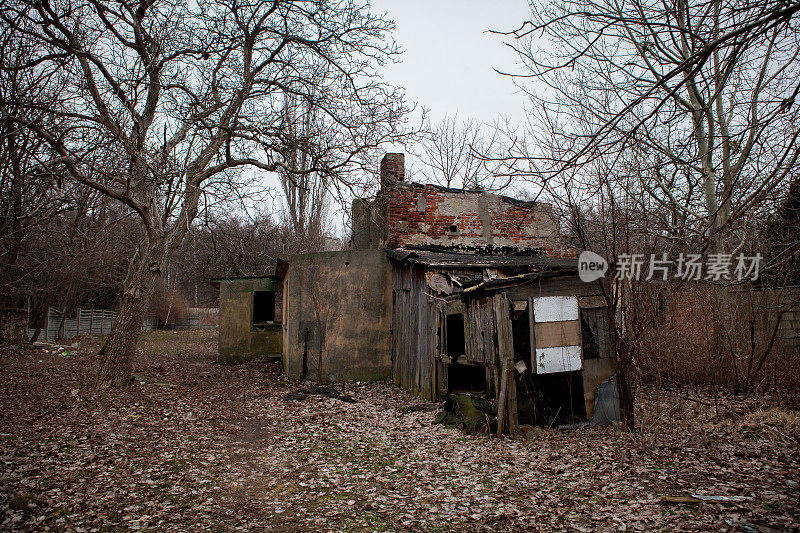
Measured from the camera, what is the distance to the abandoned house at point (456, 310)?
723 centimetres

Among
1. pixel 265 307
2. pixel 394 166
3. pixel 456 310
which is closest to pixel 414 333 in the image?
pixel 456 310

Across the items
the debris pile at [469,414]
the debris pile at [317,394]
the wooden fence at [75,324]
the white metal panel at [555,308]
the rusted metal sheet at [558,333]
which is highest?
the white metal panel at [555,308]

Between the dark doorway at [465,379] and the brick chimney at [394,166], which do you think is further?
the brick chimney at [394,166]

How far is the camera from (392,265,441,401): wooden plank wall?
9.53 metres

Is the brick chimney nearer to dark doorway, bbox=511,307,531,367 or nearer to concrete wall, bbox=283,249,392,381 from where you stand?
concrete wall, bbox=283,249,392,381

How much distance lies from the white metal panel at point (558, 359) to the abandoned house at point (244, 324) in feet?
39.9

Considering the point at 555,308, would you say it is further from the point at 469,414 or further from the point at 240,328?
the point at 240,328

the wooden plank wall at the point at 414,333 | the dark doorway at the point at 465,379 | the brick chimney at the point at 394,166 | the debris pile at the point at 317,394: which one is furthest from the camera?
the brick chimney at the point at 394,166

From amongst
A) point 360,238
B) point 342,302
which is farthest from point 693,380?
point 360,238

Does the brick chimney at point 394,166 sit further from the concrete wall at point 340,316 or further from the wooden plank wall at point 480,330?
the wooden plank wall at point 480,330

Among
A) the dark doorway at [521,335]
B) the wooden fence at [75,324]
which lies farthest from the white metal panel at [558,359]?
the wooden fence at [75,324]

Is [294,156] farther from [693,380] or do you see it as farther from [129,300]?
[693,380]

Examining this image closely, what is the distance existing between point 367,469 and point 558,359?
326 cm

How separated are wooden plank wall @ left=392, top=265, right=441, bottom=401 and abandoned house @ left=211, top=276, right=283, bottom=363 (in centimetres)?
704
